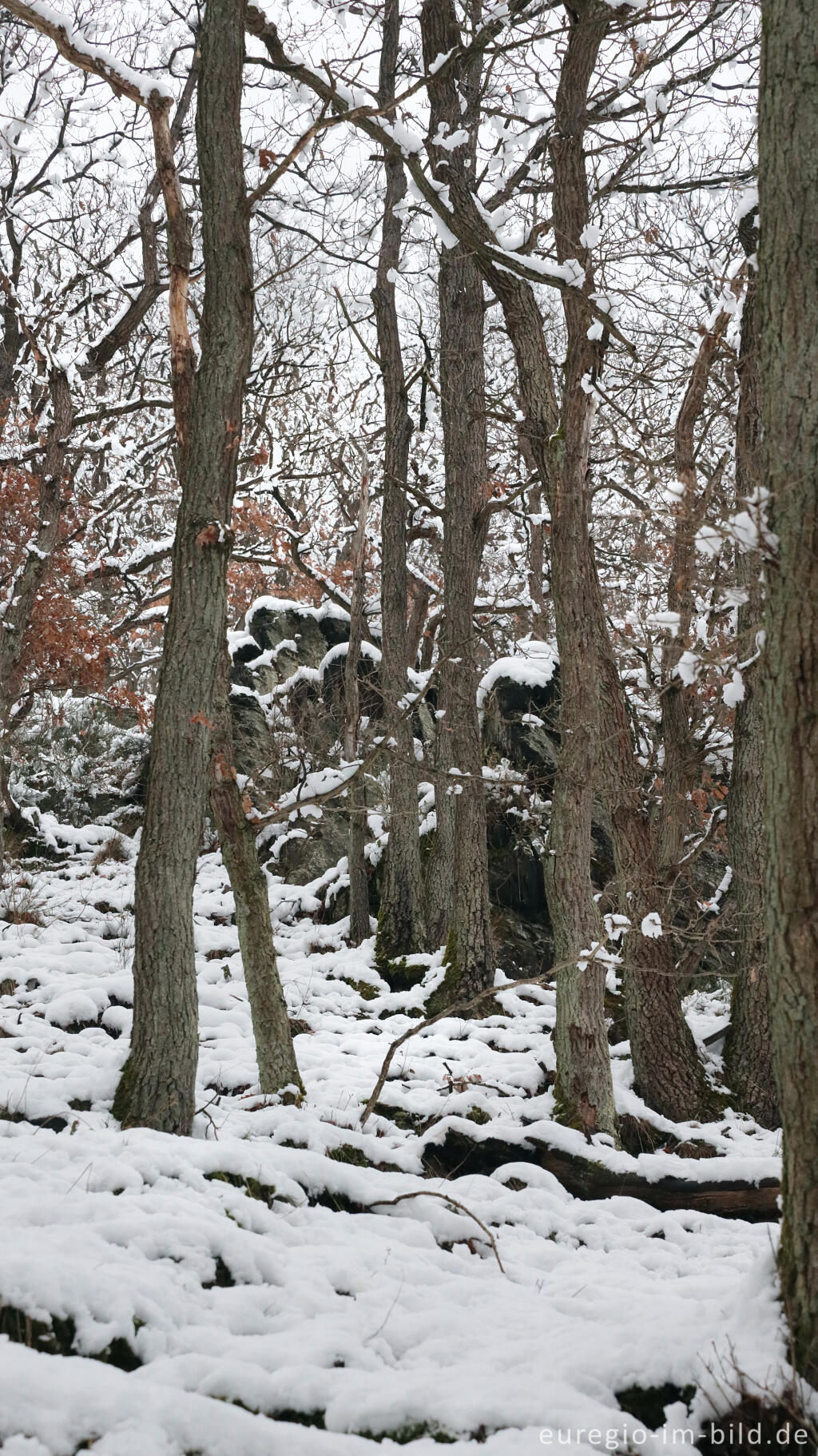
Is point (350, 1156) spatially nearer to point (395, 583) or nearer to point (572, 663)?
point (572, 663)

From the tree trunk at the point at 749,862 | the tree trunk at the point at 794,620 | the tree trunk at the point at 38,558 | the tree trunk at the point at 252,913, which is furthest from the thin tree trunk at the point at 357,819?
the tree trunk at the point at 794,620

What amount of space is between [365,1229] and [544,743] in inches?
327

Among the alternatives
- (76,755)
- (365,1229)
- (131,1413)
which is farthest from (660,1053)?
(76,755)

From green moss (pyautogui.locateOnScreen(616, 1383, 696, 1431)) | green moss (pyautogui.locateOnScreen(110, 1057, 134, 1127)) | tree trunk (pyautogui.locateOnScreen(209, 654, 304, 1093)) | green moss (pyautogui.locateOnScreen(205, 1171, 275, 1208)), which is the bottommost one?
green moss (pyautogui.locateOnScreen(616, 1383, 696, 1431))

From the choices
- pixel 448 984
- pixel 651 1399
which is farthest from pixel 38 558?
pixel 651 1399

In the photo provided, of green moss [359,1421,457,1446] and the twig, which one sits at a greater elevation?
green moss [359,1421,457,1446]

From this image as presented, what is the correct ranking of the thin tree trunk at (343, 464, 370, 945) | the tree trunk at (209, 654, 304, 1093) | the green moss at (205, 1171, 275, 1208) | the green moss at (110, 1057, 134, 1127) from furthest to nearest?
the thin tree trunk at (343, 464, 370, 945) → the tree trunk at (209, 654, 304, 1093) → the green moss at (110, 1057, 134, 1127) → the green moss at (205, 1171, 275, 1208)

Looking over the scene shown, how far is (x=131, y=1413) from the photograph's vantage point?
2.09m

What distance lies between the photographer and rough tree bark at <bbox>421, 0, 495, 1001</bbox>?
27.7 ft

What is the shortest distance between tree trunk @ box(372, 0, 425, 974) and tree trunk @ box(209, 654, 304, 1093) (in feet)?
16.0

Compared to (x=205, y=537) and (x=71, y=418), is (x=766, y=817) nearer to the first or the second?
(x=205, y=537)

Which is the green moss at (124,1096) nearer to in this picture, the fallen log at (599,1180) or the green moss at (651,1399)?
the fallen log at (599,1180)

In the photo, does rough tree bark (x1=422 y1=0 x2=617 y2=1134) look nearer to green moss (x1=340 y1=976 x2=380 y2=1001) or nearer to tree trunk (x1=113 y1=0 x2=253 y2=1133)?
tree trunk (x1=113 y1=0 x2=253 y2=1133)

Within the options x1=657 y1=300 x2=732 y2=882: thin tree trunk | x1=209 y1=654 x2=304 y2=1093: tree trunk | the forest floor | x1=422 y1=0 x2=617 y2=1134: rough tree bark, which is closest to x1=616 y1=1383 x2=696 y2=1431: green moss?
the forest floor
